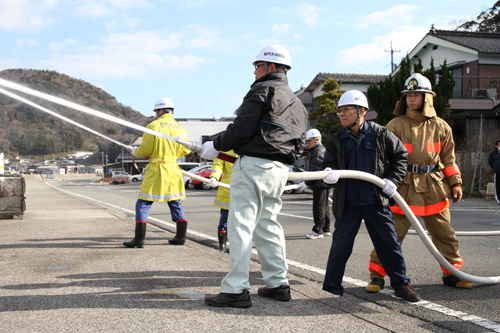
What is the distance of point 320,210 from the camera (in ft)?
23.2

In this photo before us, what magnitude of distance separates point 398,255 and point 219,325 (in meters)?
1.62

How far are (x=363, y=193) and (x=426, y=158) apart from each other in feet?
2.94

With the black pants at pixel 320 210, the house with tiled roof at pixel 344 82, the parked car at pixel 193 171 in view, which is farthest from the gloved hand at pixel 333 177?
the house with tiled roof at pixel 344 82

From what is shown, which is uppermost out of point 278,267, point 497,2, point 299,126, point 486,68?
point 497,2

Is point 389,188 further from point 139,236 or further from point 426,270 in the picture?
point 139,236

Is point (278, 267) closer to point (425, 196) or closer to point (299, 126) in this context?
point (299, 126)

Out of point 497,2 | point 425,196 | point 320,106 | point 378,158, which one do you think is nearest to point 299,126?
point 378,158

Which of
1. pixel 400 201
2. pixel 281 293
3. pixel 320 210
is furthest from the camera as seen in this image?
pixel 320 210

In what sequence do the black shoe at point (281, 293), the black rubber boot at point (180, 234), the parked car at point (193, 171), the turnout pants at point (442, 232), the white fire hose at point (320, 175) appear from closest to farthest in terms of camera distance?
the white fire hose at point (320, 175)
the black shoe at point (281, 293)
the turnout pants at point (442, 232)
the black rubber boot at point (180, 234)
the parked car at point (193, 171)

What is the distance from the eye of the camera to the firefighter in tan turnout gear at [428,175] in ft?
12.6

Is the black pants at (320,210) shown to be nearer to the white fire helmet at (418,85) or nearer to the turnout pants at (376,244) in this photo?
the white fire helmet at (418,85)

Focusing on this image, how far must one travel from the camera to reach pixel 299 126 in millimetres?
3354

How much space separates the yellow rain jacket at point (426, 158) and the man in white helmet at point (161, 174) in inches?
111

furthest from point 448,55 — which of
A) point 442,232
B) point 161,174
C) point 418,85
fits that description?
point 442,232
